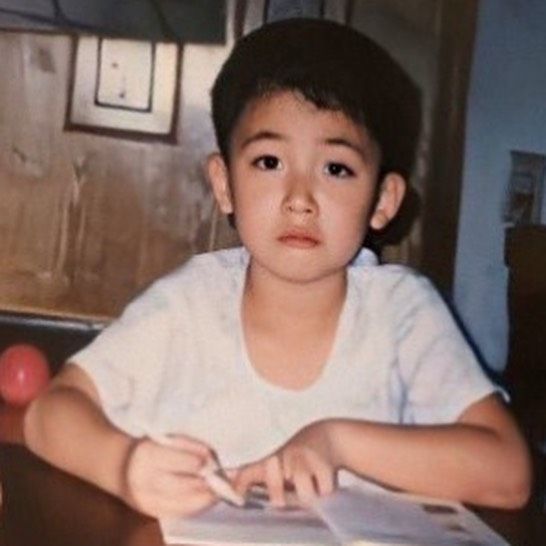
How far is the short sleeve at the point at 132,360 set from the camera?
598 mm

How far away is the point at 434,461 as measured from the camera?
556mm

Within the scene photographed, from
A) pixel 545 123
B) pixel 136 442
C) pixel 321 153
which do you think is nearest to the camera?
pixel 136 442

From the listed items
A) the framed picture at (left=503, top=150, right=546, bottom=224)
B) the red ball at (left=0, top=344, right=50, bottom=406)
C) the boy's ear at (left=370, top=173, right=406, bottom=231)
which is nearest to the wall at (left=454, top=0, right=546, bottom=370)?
the framed picture at (left=503, top=150, right=546, bottom=224)

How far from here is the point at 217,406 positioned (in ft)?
2.13

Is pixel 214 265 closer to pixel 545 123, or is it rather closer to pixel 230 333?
pixel 230 333

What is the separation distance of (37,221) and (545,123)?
44 cm

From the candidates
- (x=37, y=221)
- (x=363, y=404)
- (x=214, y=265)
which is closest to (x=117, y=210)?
(x=37, y=221)

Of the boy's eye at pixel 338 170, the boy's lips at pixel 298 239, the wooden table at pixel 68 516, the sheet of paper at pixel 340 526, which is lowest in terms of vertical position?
the wooden table at pixel 68 516

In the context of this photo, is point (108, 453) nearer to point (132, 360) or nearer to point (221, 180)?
point (132, 360)

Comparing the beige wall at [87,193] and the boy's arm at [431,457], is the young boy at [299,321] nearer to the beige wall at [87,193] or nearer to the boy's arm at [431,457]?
the boy's arm at [431,457]

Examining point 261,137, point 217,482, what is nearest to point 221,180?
point 261,137

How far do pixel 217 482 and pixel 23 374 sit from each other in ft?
1.41

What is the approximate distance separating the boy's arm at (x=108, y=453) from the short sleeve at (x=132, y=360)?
1 centimetres

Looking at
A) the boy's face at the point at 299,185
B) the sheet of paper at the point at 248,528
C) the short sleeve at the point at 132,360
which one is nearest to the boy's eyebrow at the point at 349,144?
the boy's face at the point at 299,185
